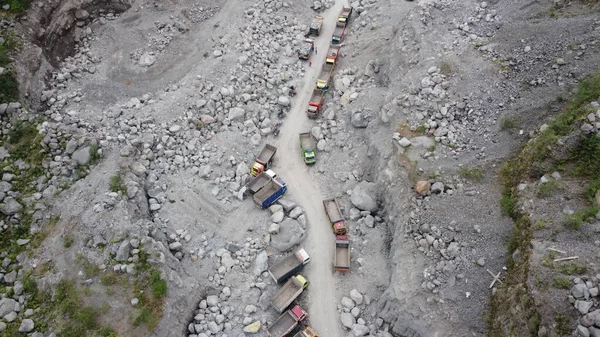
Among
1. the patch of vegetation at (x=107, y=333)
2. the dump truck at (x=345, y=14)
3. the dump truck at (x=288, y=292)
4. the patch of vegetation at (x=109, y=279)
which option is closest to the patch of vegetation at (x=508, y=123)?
the dump truck at (x=288, y=292)

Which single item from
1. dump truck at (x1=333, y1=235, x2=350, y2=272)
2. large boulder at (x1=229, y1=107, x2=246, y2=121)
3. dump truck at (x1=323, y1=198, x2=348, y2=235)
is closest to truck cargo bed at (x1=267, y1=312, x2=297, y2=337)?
dump truck at (x1=333, y1=235, x2=350, y2=272)

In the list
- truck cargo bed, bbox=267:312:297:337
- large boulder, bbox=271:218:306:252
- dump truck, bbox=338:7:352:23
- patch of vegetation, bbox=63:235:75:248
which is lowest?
truck cargo bed, bbox=267:312:297:337

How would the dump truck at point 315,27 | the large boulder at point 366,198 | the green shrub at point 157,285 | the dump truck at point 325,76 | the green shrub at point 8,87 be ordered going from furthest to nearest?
the dump truck at point 315,27, the dump truck at point 325,76, the green shrub at point 8,87, the large boulder at point 366,198, the green shrub at point 157,285

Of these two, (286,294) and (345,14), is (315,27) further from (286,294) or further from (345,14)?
(286,294)

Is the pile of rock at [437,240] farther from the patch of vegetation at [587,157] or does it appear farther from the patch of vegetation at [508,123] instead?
the patch of vegetation at [587,157]

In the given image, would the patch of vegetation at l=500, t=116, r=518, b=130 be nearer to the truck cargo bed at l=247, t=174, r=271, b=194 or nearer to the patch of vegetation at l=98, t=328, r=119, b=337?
the truck cargo bed at l=247, t=174, r=271, b=194

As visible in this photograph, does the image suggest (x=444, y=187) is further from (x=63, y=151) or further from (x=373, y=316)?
(x=63, y=151)

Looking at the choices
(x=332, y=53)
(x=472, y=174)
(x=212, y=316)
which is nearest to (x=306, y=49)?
(x=332, y=53)
